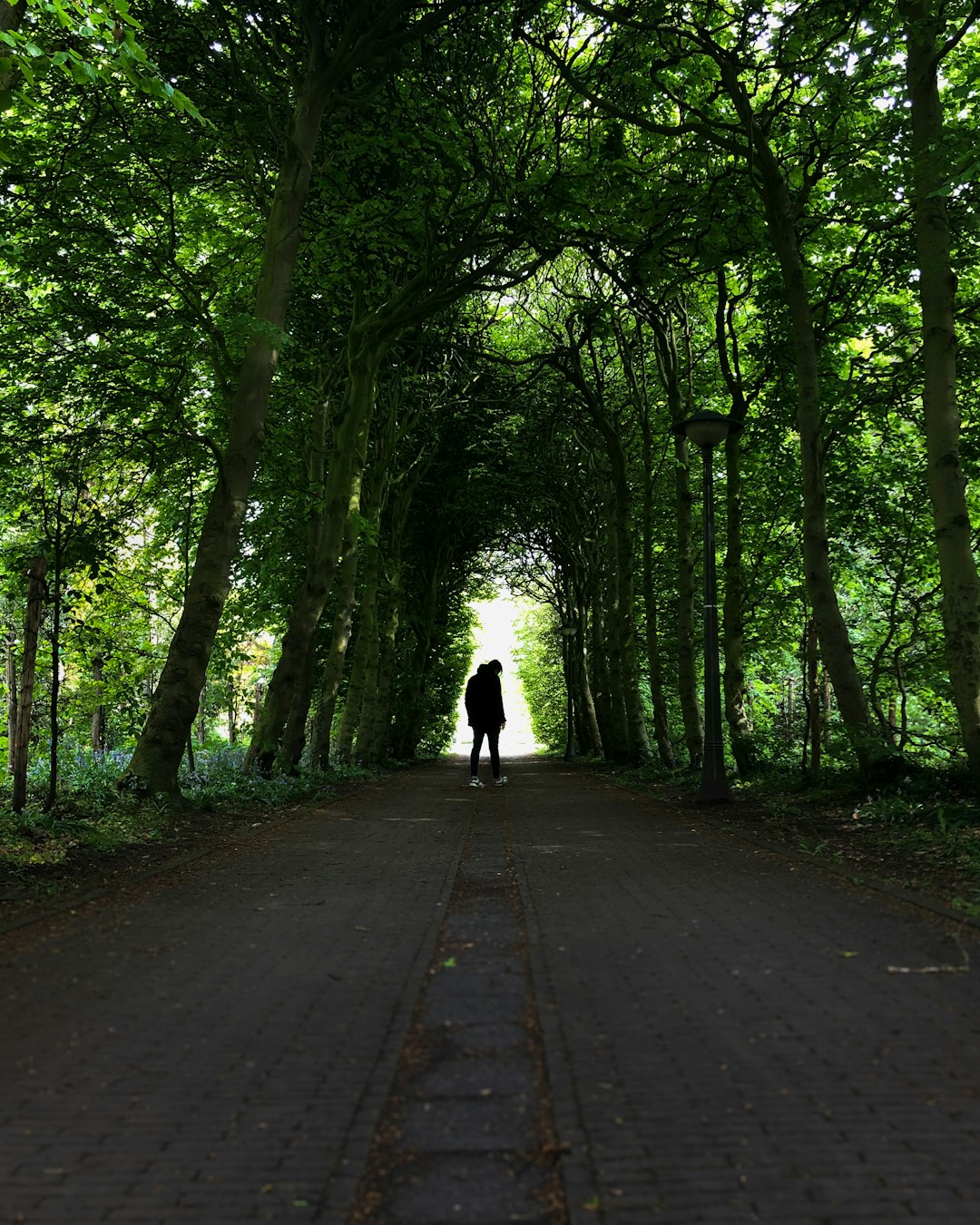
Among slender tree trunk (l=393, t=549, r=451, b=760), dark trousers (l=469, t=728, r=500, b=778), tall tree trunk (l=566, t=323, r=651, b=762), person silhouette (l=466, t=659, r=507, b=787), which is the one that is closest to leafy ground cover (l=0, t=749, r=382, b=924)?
dark trousers (l=469, t=728, r=500, b=778)

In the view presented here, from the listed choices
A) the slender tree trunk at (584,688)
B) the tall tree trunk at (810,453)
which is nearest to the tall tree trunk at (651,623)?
the tall tree trunk at (810,453)

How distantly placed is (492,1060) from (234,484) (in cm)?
921

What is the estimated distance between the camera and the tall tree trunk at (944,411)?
9531 millimetres

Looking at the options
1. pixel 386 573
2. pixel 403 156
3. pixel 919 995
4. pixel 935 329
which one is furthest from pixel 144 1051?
pixel 386 573

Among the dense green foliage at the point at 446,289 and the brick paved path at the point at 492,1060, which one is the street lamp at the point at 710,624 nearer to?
the dense green foliage at the point at 446,289

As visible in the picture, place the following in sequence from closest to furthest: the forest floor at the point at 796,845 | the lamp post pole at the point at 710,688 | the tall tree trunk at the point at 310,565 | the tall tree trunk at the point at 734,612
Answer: the forest floor at the point at 796,845
the lamp post pole at the point at 710,688
the tall tree trunk at the point at 734,612
the tall tree trunk at the point at 310,565

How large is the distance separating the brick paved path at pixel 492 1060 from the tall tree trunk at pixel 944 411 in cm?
418

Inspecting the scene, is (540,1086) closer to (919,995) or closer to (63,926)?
(919,995)

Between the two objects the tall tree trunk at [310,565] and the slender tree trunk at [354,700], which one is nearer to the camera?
the tall tree trunk at [310,565]

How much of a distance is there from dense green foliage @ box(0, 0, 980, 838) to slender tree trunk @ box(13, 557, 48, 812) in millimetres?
69

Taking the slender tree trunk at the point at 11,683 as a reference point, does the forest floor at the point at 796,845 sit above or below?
below

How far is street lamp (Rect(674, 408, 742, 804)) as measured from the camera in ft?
40.9

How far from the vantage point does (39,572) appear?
9383 mm

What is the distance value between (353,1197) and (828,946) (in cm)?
330
